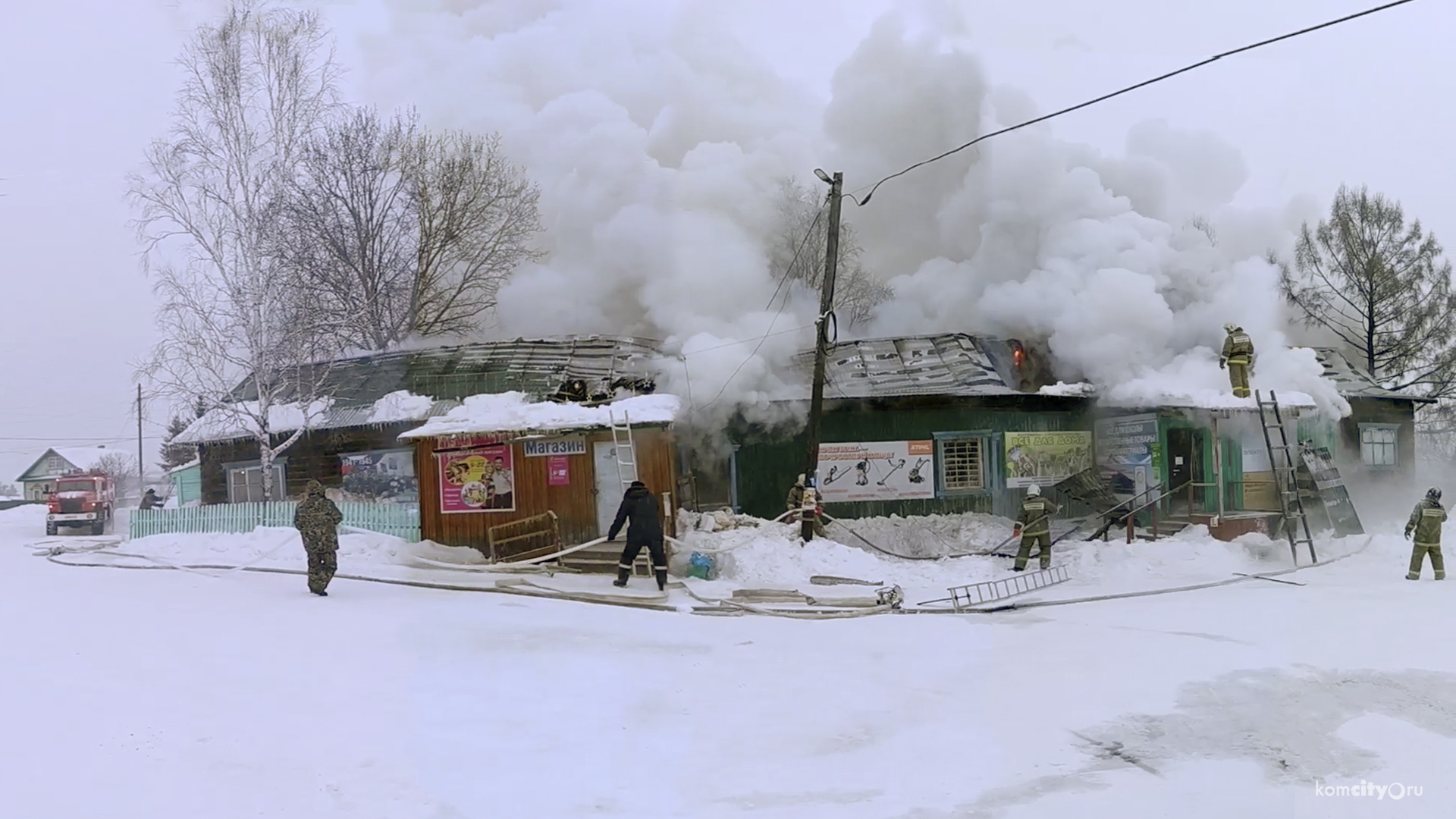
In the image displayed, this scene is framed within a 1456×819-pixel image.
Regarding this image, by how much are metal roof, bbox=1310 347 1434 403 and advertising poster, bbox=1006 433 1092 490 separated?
295 inches

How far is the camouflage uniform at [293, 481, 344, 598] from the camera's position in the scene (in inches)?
412

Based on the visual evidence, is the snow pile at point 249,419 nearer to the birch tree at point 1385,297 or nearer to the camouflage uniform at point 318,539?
the camouflage uniform at point 318,539

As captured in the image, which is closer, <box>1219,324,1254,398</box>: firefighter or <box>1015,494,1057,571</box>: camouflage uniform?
<box>1015,494,1057,571</box>: camouflage uniform

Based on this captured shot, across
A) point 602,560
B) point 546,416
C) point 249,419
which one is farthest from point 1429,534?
point 249,419

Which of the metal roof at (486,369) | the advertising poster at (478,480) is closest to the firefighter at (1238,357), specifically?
the metal roof at (486,369)

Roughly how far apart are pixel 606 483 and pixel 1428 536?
12136 mm

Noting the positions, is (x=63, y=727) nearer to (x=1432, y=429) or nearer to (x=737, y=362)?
(x=737, y=362)

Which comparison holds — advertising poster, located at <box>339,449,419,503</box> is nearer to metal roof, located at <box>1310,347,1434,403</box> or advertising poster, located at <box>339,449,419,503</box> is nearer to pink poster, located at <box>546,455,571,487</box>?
pink poster, located at <box>546,455,571,487</box>

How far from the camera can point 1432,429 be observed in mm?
30828

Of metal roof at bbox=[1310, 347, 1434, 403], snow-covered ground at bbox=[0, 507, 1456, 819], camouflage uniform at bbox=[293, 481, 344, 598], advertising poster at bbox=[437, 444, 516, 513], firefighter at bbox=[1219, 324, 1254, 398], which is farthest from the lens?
metal roof at bbox=[1310, 347, 1434, 403]

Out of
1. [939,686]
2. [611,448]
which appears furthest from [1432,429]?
[939,686]

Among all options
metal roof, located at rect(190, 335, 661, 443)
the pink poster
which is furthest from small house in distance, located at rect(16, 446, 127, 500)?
the pink poster

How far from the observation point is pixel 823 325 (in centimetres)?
1466

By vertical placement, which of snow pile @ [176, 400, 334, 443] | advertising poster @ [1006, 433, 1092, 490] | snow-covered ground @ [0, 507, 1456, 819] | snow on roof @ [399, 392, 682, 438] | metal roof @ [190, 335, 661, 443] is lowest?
snow-covered ground @ [0, 507, 1456, 819]
